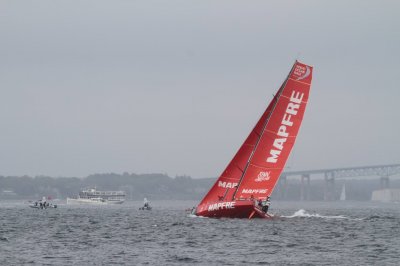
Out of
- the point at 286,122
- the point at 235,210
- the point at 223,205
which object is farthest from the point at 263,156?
the point at 223,205

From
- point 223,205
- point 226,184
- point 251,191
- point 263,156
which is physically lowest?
point 223,205

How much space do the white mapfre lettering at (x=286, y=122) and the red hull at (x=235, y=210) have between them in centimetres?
383

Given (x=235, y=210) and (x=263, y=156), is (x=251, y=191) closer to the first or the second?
(x=235, y=210)

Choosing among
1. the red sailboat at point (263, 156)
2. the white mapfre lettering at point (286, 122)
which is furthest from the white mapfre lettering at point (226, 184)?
the white mapfre lettering at point (286, 122)

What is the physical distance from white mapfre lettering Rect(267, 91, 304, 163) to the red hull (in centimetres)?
383

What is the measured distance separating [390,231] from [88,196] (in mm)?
127207

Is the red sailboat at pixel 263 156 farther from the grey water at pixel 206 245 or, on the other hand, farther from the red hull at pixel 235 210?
the grey water at pixel 206 245

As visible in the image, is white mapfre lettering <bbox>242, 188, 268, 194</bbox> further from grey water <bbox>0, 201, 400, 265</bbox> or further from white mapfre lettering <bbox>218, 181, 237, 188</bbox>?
grey water <bbox>0, 201, 400, 265</bbox>

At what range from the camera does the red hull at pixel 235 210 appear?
57375 mm

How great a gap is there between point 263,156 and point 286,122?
9.13 ft

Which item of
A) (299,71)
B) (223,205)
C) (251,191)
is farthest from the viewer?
(251,191)

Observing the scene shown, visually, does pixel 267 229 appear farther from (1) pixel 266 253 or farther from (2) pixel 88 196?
(2) pixel 88 196

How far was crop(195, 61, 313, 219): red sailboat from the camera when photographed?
2256 inches

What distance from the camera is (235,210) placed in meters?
57.7
